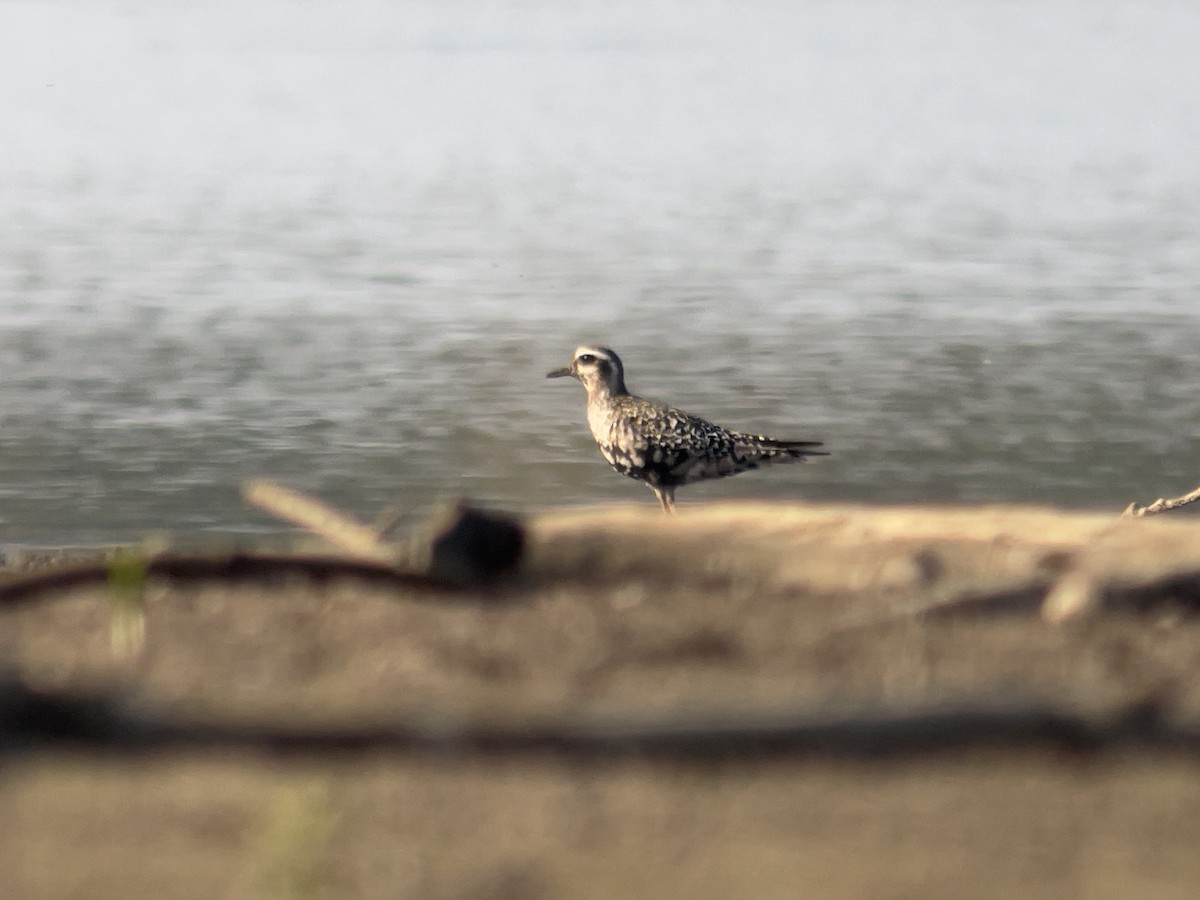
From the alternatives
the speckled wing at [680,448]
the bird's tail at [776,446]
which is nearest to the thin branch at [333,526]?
the speckled wing at [680,448]

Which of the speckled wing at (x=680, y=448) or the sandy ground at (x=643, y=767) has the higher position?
the speckled wing at (x=680, y=448)

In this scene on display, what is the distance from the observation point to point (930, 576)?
7621 millimetres

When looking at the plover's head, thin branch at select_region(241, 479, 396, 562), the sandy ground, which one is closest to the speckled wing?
the plover's head

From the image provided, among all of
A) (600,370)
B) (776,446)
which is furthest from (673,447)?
(600,370)

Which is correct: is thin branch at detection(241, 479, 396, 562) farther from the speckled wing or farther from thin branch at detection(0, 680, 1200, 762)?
the speckled wing

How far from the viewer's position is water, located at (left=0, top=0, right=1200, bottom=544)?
14.8 metres

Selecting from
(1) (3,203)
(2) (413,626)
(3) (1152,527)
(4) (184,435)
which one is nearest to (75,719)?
(2) (413,626)

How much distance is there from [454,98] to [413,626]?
41.5 m

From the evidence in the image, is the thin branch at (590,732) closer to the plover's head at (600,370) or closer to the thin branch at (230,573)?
the thin branch at (230,573)

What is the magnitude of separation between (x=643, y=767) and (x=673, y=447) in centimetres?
649

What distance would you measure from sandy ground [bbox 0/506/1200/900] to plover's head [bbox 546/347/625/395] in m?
5.37

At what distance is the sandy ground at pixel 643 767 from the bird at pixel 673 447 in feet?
14.6

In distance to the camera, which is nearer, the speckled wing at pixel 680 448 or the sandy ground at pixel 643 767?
the sandy ground at pixel 643 767

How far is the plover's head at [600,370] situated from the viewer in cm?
1299
